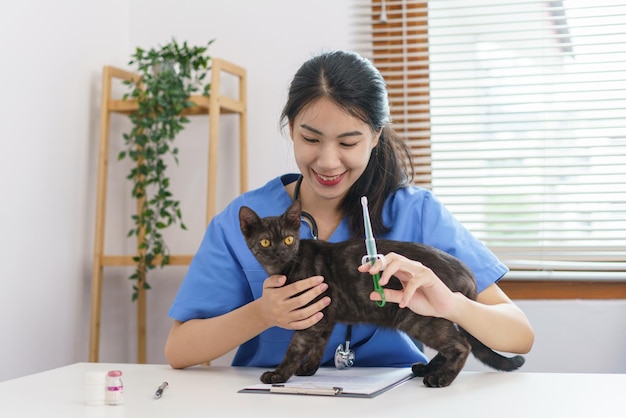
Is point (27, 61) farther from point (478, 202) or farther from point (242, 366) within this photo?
point (478, 202)

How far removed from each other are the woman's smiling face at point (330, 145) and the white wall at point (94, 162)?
3.65 feet

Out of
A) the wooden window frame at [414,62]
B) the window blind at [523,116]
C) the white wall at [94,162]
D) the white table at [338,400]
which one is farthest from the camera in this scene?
the wooden window frame at [414,62]

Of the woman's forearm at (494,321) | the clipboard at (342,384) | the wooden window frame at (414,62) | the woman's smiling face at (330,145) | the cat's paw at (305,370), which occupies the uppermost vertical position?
the wooden window frame at (414,62)

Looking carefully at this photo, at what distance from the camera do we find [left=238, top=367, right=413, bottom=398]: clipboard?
4.23ft

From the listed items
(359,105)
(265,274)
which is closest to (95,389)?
(265,274)

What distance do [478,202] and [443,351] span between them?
4.68ft

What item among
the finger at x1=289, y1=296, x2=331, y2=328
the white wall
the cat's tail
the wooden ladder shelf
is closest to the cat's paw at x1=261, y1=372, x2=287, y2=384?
the finger at x1=289, y1=296, x2=331, y2=328

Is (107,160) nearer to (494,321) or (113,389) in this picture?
(113,389)

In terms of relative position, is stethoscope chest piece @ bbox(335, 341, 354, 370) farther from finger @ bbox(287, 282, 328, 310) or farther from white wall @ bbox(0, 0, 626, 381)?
white wall @ bbox(0, 0, 626, 381)

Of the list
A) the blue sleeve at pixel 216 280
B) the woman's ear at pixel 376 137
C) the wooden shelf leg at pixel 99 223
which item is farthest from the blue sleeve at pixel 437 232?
the wooden shelf leg at pixel 99 223

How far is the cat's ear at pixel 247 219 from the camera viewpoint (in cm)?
136

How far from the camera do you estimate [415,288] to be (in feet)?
4.11

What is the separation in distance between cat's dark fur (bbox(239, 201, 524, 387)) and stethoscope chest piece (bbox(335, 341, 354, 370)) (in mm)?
142

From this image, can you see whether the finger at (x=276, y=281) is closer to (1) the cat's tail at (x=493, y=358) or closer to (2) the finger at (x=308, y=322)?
(2) the finger at (x=308, y=322)
